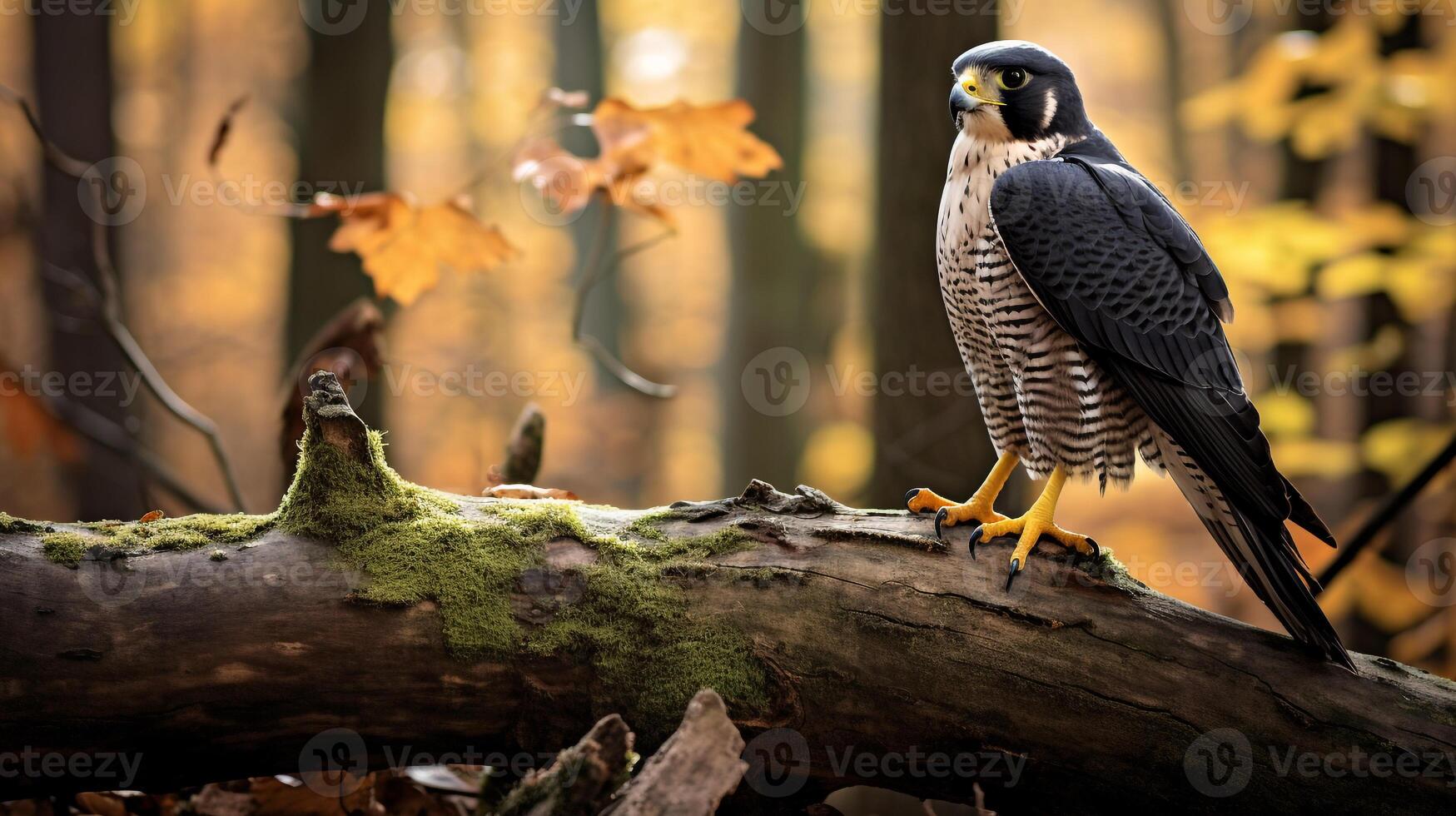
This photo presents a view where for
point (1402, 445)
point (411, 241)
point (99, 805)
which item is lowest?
point (99, 805)

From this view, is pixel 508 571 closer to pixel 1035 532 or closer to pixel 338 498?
pixel 338 498

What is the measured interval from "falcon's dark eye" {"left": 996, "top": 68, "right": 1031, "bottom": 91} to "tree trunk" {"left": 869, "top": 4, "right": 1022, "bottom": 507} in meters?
1.20

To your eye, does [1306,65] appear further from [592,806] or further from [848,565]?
[592,806]

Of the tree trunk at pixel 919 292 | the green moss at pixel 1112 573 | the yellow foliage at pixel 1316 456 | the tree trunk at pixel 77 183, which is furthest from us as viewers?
the tree trunk at pixel 77 183

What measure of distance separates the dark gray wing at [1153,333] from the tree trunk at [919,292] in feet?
4.14

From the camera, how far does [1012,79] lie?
8.66 feet

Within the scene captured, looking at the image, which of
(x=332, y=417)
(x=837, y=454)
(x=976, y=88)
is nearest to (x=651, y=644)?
(x=332, y=417)

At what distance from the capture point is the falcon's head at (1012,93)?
2627 millimetres

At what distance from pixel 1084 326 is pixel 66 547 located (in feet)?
8.57

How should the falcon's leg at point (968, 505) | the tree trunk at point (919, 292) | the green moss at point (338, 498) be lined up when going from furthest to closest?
the tree trunk at point (919, 292) → the falcon's leg at point (968, 505) → the green moss at point (338, 498)

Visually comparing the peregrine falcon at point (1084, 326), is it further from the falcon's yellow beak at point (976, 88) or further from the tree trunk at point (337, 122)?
the tree trunk at point (337, 122)

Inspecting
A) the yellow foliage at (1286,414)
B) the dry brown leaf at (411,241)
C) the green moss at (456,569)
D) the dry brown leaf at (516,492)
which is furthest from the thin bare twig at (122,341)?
the yellow foliage at (1286,414)

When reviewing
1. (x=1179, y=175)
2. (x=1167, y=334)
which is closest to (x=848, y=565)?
(x=1167, y=334)

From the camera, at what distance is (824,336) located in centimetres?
1086
